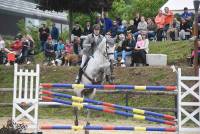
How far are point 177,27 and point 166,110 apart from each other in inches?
346

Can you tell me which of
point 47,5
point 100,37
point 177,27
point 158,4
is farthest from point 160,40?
point 158,4

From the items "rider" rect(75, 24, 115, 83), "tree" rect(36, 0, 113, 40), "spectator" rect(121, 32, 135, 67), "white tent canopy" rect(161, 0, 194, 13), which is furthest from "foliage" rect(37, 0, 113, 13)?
"rider" rect(75, 24, 115, 83)

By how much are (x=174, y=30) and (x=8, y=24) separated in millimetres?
27861

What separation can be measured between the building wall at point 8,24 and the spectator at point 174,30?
1053 inches

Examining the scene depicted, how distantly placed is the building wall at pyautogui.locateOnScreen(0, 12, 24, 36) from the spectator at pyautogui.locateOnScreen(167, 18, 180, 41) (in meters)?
26.7

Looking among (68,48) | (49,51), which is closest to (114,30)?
(68,48)

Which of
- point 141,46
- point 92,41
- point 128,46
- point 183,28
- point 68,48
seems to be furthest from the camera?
point 183,28

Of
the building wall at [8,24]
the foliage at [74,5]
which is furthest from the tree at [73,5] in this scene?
the building wall at [8,24]

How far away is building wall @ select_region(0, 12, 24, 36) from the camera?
52375 millimetres

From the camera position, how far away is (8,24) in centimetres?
5309

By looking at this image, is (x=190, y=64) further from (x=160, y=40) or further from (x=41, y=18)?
(x=41, y=18)

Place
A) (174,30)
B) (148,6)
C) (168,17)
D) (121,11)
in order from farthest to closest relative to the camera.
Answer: (121,11), (148,6), (174,30), (168,17)

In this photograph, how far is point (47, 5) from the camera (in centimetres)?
3384

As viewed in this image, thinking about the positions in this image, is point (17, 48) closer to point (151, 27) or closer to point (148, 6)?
point (151, 27)
